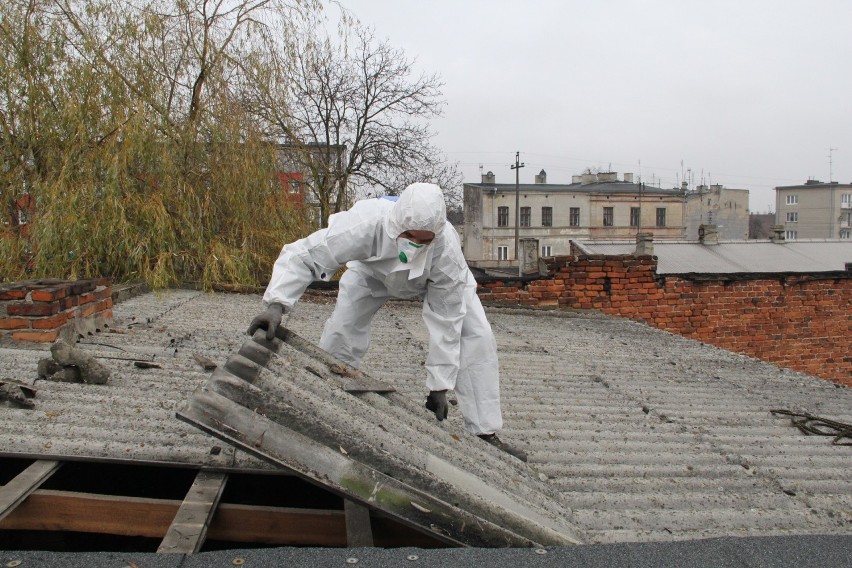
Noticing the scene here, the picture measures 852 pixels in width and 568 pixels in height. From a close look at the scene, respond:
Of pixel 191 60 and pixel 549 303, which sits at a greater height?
pixel 191 60

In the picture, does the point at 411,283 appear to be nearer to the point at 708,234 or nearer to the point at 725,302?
the point at 725,302

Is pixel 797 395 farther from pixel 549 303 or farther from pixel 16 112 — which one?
pixel 16 112

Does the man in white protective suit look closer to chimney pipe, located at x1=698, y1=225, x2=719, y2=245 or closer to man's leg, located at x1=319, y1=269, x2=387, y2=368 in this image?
man's leg, located at x1=319, y1=269, x2=387, y2=368

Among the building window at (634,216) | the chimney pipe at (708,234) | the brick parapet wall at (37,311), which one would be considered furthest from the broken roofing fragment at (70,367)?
the building window at (634,216)

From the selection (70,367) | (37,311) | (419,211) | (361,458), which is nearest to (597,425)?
(419,211)

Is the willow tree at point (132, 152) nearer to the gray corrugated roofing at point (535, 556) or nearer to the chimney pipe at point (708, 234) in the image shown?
the gray corrugated roofing at point (535, 556)

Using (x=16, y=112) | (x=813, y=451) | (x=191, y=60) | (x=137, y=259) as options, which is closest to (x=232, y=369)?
(x=813, y=451)

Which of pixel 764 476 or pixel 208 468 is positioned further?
pixel 764 476

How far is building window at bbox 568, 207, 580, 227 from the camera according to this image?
49.8 m

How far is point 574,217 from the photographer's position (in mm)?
50031

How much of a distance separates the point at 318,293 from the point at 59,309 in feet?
15.9

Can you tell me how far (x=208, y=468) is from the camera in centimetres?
225

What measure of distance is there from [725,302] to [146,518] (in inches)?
344

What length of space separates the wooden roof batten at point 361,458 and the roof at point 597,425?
0.55 feet
